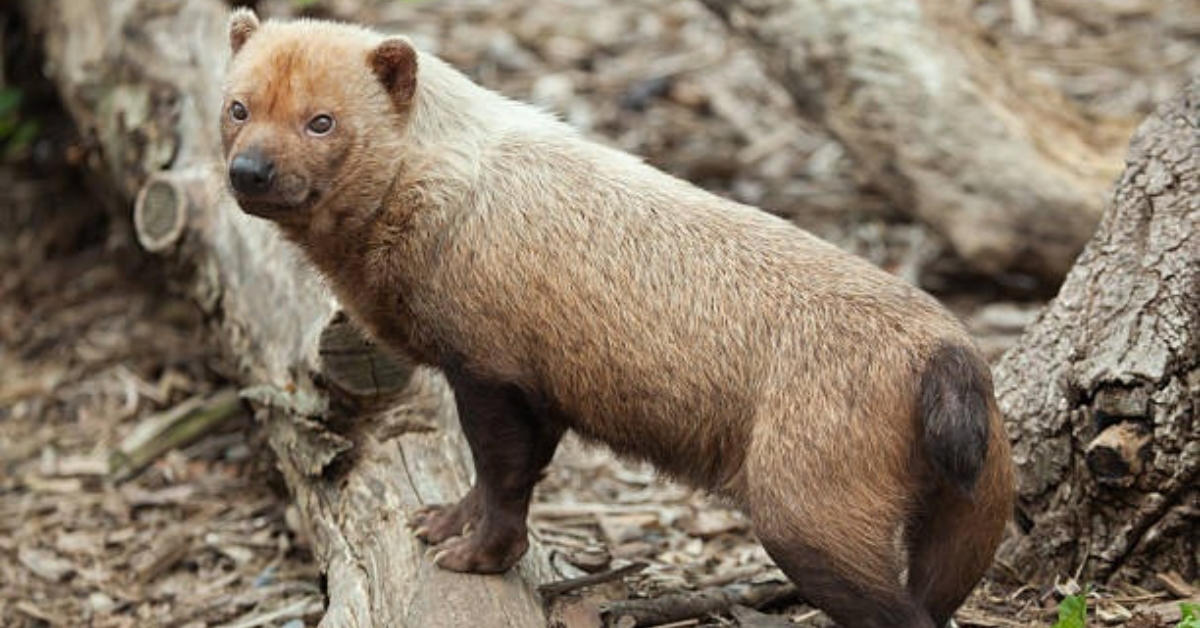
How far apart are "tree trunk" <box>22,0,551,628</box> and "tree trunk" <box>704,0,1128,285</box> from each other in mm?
3304

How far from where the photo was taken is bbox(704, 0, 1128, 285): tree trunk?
8602 mm

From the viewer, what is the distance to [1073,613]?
5184 mm

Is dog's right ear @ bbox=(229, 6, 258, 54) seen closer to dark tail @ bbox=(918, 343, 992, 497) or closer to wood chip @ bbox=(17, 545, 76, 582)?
dark tail @ bbox=(918, 343, 992, 497)

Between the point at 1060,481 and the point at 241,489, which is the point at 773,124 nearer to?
the point at 241,489

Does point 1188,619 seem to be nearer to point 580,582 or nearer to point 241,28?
point 580,582

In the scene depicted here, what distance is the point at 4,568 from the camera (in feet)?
24.5

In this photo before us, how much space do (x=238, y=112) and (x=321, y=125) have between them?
287 mm

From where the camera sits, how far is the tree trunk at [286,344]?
220 inches

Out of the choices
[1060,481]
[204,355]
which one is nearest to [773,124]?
[204,355]

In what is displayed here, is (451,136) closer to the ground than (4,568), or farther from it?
farther from it

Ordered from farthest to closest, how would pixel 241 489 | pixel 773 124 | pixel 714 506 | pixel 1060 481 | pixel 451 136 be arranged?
pixel 773 124, pixel 241 489, pixel 714 506, pixel 1060 481, pixel 451 136

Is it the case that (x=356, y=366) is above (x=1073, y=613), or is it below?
below

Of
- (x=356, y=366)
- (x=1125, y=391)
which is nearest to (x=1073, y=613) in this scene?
(x=1125, y=391)

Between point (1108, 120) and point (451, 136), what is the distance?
5284 mm
